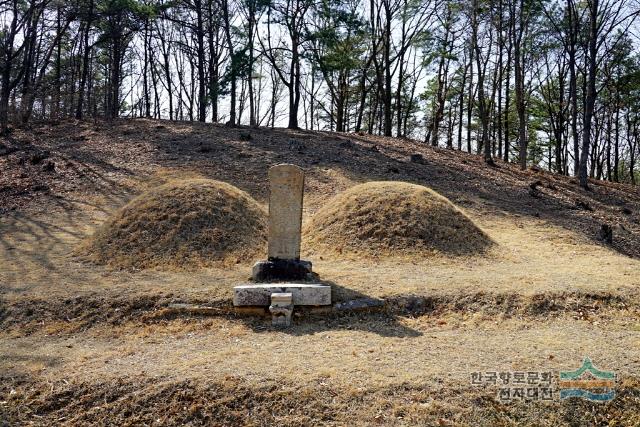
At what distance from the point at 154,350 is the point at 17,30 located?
2026 cm

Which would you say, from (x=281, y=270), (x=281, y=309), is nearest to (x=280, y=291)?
(x=281, y=309)

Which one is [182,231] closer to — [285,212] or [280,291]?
[285,212]

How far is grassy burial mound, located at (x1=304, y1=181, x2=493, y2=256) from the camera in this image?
990 centimetres

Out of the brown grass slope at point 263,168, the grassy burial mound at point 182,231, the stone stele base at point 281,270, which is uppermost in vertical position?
the brown grass slope at point 263,168

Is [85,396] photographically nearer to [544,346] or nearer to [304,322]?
[304,322]

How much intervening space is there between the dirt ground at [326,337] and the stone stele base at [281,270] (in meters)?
0.39

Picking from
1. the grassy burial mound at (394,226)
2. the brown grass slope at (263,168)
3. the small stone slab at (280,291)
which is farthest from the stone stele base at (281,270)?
the brown grass slope at (263,168)

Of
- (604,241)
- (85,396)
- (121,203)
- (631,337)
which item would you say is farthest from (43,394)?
(604,241)

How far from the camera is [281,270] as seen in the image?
315 inches

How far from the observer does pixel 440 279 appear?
319 inches

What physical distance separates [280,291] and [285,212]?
1742mm

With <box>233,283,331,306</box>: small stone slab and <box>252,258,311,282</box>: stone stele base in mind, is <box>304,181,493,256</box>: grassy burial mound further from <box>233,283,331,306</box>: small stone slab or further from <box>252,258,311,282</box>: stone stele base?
<box>233,283,331,306</box>: small stone slab

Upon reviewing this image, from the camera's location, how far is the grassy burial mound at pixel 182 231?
9109mm

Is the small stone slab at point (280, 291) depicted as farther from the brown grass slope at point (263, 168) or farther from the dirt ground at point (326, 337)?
the brown grass slope at point (263, 168)
